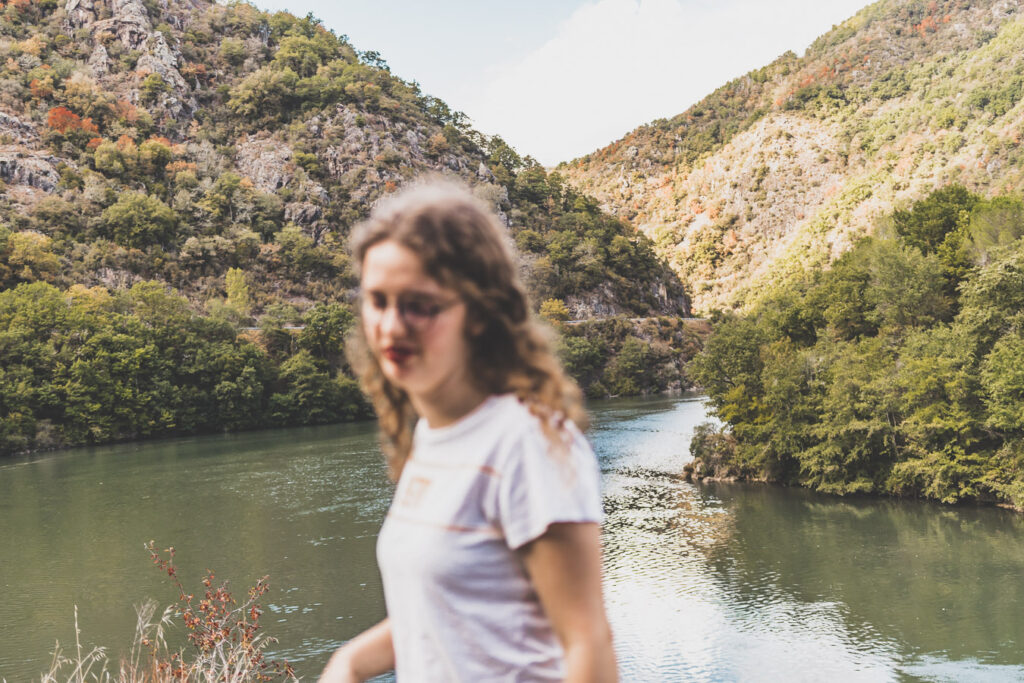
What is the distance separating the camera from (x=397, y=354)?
48.4 inches

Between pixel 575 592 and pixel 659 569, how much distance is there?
700 inches

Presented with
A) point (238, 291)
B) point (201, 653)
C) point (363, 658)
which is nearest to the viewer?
point (363, 658)

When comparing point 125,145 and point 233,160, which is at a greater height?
point 233,160

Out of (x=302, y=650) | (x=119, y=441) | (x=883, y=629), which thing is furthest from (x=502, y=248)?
(x=119, y=441)

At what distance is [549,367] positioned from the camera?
1.29 metres

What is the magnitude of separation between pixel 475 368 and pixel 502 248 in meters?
0.21

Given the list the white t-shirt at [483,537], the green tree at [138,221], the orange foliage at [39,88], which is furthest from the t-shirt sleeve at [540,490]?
the orange foliage at [39,88]

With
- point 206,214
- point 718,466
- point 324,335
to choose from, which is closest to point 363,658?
point 718,466

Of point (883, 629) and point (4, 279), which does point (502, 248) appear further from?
point (4, 279)

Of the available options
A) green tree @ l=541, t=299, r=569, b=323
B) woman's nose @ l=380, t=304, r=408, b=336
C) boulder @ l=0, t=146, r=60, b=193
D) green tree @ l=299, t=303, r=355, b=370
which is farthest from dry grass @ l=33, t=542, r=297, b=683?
green tree @ l=541, t=299, r=569, b=323

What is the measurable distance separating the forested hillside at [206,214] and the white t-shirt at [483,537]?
36480mm

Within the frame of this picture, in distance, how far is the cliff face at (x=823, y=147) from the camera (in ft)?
299

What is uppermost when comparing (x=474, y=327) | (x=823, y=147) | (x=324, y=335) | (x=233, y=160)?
(x=233, y=160)

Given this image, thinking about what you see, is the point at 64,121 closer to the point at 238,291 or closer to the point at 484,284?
the point at 238,291
